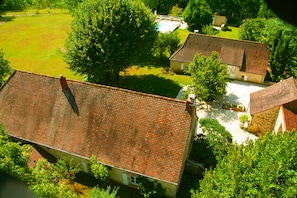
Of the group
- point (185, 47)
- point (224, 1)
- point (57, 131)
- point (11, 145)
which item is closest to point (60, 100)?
point (57, 131)

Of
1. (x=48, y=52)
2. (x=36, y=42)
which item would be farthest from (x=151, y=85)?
(x=36, y=42)

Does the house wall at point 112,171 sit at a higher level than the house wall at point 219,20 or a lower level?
lower

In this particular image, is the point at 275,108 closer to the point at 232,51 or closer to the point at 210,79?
the point at 210,79

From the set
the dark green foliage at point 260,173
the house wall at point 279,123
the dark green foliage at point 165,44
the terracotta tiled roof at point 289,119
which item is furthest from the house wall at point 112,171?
the dark green foliage at point 165,44

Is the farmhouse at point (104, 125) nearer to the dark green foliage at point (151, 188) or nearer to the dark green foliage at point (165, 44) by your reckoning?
the dark green foliage at point (151, 188)

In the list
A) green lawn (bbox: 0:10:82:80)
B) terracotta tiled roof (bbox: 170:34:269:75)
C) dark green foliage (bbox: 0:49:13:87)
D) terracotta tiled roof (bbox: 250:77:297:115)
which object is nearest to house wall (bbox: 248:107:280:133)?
terracotta tiled roof (bbox: 250:77:297:115)

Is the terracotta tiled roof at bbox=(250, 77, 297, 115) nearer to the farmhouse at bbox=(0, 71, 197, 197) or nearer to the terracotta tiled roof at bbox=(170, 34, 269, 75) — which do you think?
the terracotta tiled roof at bbox=(170, 34, 269, 75)
